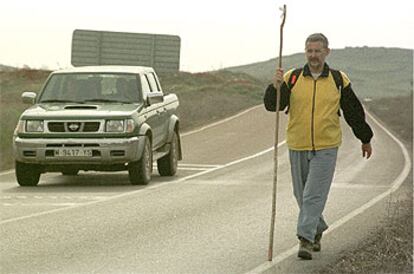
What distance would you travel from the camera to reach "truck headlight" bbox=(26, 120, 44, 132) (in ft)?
57.0

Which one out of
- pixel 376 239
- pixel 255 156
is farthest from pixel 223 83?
pixel 376 239

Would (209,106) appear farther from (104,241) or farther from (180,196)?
(104,241)

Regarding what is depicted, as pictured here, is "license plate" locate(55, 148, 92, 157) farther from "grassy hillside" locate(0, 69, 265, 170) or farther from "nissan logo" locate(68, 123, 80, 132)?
"grassy hillside" locate(0, 69, 265, 170)

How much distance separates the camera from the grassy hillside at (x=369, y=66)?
120m

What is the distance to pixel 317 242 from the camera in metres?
10.6

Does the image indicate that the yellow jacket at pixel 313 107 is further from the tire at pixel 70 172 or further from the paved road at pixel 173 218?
the tire at pixel 70 172

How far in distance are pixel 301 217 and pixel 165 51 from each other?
4329cm

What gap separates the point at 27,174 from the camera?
17.8 meters

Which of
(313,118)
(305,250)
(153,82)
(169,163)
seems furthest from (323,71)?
(169,163)

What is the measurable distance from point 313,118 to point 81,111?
26.0ft

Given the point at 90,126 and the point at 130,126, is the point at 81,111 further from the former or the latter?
the point at 130,126

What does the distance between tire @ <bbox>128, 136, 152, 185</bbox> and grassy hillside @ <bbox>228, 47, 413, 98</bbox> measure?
94.2m

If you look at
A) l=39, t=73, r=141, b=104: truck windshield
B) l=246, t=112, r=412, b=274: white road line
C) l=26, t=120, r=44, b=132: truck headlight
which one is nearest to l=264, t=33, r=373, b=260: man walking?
l=246, t=112, r=412, b=274: white road line

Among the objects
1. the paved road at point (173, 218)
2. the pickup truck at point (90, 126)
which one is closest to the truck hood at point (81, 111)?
the pickup truck at point (90, 126)
